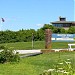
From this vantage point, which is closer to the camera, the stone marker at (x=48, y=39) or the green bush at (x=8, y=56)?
the green bush at (x=8, y=56)

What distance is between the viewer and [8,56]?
1506cm

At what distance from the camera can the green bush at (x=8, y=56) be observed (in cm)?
1485

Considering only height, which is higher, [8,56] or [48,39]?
[48,39]

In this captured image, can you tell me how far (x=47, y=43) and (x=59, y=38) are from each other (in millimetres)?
9614

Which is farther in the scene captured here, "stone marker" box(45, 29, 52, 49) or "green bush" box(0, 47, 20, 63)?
"stone marker" box(45, 29, 52, 49)

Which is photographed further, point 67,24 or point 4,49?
point 67,24

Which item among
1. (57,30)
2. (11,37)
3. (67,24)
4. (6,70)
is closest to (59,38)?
(11,37)

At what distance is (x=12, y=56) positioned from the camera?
1521cm

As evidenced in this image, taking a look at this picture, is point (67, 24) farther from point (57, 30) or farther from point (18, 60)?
point (18, 60)

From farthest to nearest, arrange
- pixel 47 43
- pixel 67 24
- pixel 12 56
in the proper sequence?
1. pixel 67 24
2. pixel 47 43
3. pixel 12 56

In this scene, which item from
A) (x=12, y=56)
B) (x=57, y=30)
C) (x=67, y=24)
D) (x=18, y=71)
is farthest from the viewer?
(x=67, y=24)

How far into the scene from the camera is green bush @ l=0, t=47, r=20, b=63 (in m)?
14.8

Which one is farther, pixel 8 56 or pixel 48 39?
pixel 48 39

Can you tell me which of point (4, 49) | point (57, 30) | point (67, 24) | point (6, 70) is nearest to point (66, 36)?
point (4, 49)
